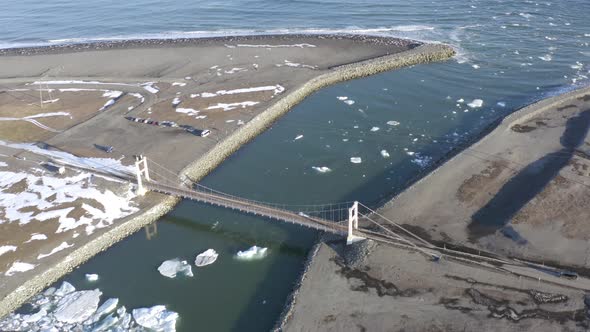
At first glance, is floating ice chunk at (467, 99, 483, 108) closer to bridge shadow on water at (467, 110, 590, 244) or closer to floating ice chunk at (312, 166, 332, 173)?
bridge shadow on water at (467, 110, 590, 244)

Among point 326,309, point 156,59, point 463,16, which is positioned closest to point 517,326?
point 326,309

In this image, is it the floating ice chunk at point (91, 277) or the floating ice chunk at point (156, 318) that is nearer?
the floating ice chunk at point (156, 318)

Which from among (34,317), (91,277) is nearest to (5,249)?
(91,277)

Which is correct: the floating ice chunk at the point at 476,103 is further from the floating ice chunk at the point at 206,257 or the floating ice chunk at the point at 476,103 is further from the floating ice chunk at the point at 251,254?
the floating ice chunk at the point at 206,257

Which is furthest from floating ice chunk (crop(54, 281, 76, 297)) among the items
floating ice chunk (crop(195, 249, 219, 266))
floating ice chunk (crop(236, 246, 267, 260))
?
floating ice chunk (crop(236, 246, 267, 260))

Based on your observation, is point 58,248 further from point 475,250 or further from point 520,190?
point 520,190

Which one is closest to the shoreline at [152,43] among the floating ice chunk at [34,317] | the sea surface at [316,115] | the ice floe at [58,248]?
the sea surface at [316,115]
